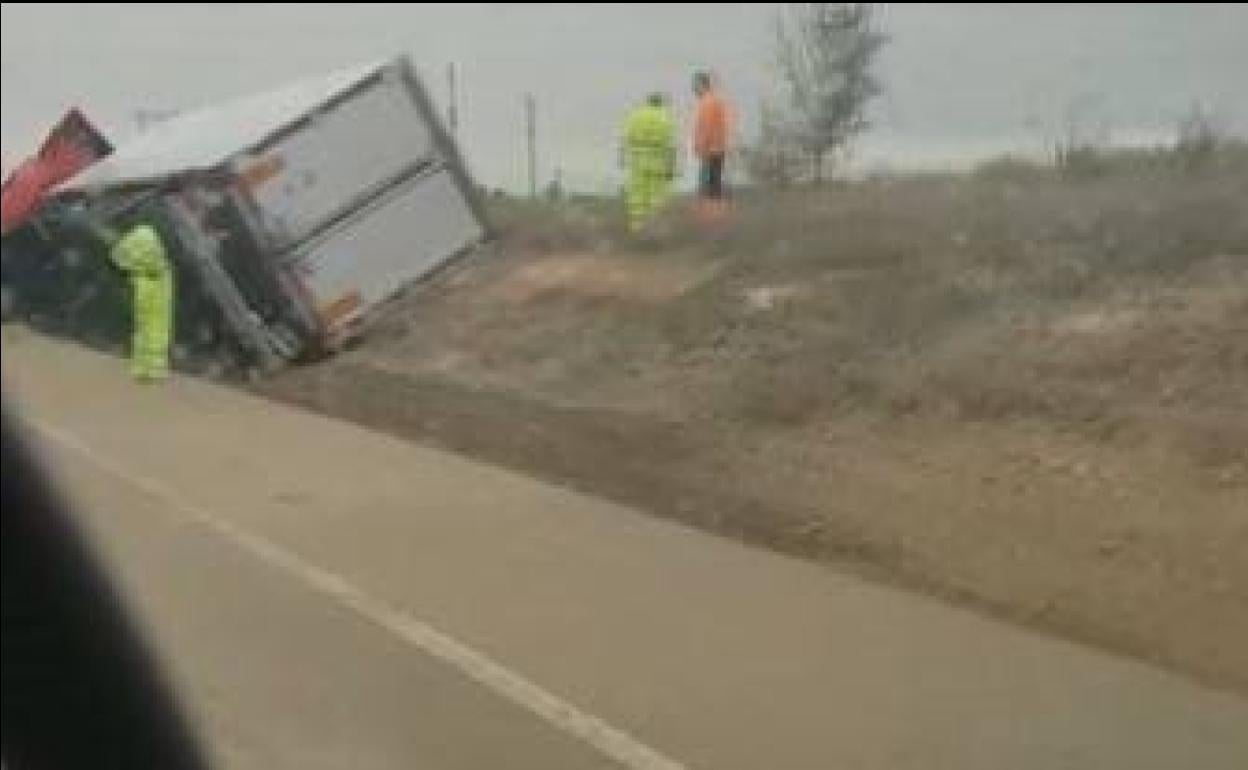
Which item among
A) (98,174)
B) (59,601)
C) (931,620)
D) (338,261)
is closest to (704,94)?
(338,261)

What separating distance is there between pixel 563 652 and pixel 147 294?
16.0 meters

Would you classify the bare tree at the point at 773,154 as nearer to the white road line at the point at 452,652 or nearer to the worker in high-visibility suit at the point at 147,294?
the worker in high-visibility suit at the point at 147,294

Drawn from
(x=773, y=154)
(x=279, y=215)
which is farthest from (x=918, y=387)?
(x=773, y=154)

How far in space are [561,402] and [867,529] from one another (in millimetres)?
8011

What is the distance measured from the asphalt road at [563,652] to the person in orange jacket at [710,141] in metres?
12.8

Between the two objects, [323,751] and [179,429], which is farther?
[179,429]

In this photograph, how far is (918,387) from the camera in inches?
696

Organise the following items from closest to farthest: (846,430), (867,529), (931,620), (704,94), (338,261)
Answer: (931,620)
(867,529)
(846,430)
(338,261)
(704,94)

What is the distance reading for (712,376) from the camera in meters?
21.0

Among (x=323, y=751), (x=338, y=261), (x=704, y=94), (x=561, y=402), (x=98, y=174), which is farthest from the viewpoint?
(x=704, y=94)

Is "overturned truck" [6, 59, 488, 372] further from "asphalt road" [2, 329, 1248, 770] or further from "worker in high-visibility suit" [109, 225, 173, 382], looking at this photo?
"asphalt road" [2, 329, 1248, 770]

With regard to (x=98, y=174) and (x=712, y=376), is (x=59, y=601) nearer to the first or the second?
(x=712, y=376)

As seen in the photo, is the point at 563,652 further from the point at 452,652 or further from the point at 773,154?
the point at 773,154

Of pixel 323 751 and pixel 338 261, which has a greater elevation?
pixel 323 751
